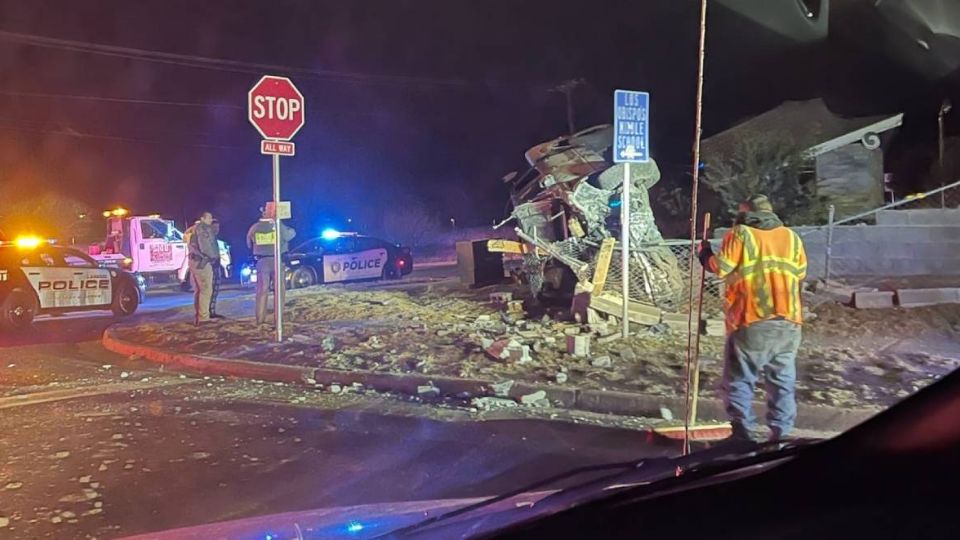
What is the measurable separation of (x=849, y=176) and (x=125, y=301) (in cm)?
1439

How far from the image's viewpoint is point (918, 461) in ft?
3.82

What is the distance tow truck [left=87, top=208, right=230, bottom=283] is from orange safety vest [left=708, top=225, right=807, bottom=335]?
62.5 feet

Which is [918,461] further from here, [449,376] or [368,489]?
[449,376]

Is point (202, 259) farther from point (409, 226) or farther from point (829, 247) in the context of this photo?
point (409, 226)

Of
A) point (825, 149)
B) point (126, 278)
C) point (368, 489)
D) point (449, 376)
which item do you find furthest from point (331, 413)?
point (825, 149)

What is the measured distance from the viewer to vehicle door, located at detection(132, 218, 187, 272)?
23156mm

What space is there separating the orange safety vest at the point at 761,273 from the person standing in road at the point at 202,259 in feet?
30.0

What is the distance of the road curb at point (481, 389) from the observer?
658cm

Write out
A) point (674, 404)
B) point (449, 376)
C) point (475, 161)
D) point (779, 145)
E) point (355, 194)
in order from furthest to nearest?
point (355, 194) → point (475, 161) → point (779, 145) → point (449, 376) → point (674, 404)

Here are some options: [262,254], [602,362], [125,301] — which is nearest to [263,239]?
[262,254]

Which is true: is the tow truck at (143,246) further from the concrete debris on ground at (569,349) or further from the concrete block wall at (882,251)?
the concrete block wall at (882,251)

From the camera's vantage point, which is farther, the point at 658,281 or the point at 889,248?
the point at 889,248

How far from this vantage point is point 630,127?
30.8 ft

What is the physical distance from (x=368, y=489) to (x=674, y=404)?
10.0ft
